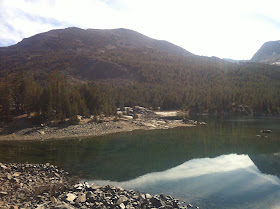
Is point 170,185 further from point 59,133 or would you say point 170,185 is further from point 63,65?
point 63,65

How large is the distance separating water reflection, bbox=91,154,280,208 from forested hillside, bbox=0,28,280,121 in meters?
29.4

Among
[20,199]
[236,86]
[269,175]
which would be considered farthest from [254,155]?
[236,86]

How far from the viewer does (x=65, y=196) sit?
14102mm

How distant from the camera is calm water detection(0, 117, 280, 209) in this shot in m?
17.1

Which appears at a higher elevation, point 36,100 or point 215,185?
point 36,100

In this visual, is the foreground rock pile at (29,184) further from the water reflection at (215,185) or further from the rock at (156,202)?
the rock at (156,202)

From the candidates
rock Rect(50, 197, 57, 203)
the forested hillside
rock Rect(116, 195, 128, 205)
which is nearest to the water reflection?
rock Rect(116, 195, 128, 205)

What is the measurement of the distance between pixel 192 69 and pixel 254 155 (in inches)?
5311

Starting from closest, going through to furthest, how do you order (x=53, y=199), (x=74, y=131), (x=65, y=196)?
(x=53, y=199), (x=65, y=196), (x=74, y=131)

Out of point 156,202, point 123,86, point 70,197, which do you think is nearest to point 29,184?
point 70,197

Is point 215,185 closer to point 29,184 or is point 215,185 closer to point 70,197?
point 70,197

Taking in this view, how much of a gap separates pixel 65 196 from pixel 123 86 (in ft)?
373

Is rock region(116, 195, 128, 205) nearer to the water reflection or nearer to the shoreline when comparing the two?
the water reflection

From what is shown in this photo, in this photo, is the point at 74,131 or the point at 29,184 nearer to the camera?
the point at 29,184
